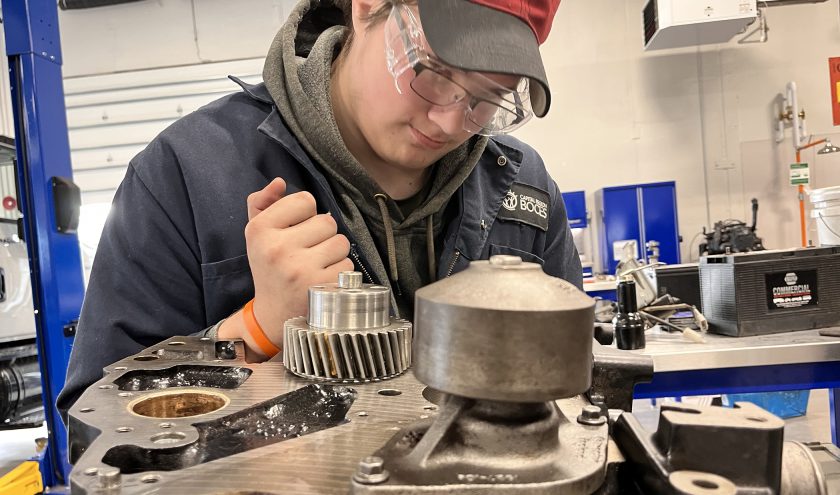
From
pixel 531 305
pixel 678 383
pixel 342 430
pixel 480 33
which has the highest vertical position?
pixel 480 33

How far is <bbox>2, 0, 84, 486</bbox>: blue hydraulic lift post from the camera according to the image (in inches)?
91.8

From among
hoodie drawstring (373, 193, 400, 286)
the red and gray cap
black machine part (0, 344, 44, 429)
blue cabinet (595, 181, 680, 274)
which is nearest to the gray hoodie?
hoodie drawstring (373, 193, 400, 286)

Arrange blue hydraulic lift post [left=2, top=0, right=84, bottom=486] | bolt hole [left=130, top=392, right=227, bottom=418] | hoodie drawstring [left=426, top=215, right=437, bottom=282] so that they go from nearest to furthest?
bolt hole [left=130, top=392, right=227, bottom=418] < hoodie drawstring [left=426, top=215, right=437, bottom=282] < blue hydraulic lift post [left=2, top=0, right=84, bottom=486]

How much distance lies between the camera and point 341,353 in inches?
24.1

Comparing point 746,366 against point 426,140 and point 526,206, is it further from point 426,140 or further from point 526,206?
point 426,140

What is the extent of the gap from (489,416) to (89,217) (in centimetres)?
624

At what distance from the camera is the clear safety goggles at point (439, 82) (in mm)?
834

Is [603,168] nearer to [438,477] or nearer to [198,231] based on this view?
[198,231]

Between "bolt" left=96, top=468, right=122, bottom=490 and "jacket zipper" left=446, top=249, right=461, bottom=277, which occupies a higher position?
"jacket zipper" left=446, top=249, right=461, bottom=277

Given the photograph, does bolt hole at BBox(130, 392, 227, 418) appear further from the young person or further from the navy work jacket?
the navy work jacket

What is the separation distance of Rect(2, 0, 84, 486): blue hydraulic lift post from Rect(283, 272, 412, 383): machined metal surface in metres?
2.32

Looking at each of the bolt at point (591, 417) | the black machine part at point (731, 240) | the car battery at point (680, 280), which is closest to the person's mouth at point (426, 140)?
the bolt at point (591, 417)

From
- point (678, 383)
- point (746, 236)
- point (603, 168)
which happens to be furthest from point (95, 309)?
point (603, 168)

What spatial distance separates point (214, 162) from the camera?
1.11 metres
